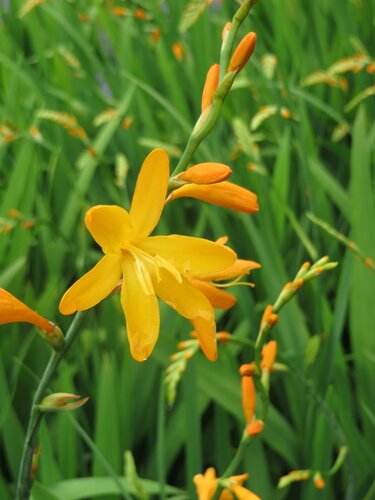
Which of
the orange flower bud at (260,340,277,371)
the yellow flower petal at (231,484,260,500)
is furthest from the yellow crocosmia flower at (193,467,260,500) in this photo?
the orange flower bud at (260,340,277,371)

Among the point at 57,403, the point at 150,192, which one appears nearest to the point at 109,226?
the point at 150,192

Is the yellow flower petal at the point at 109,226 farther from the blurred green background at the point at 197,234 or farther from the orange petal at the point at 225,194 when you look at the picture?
the blurred green background at the point at 197,234

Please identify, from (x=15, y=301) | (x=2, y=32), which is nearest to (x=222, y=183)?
(x=15, y=301)


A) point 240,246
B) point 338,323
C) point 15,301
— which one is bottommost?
point 338,323

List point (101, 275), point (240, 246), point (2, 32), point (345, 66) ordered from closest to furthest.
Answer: point (101, 275) → point (345, 66) → point (240, 246) → point (2, 32)

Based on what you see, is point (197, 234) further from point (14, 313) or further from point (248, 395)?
point (14, 313)

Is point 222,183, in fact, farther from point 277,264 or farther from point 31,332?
point 31,332

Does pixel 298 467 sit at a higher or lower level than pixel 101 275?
lower
